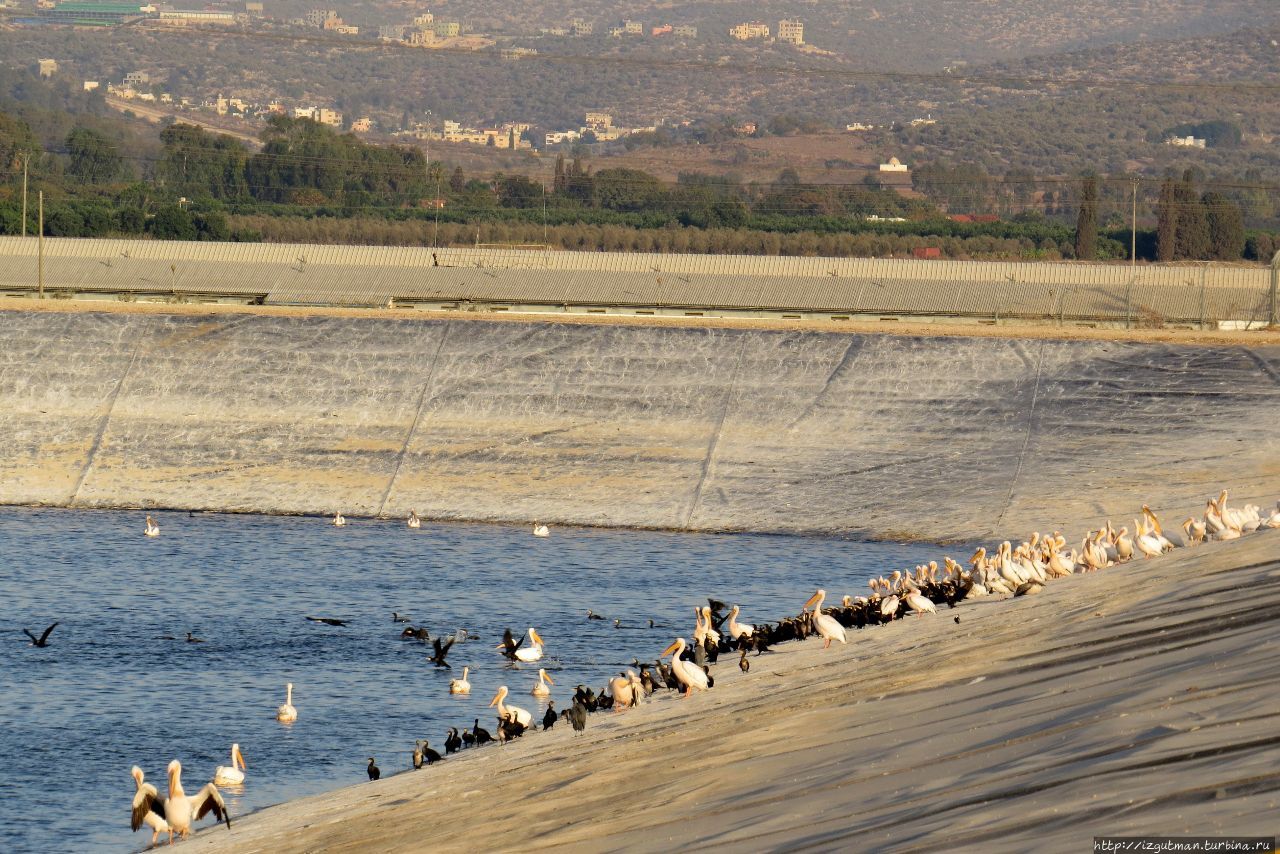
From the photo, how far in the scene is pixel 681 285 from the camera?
87.6 m

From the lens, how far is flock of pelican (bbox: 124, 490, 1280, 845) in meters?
29.9

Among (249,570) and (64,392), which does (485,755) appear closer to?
(249,570)

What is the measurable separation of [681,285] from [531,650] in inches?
1951

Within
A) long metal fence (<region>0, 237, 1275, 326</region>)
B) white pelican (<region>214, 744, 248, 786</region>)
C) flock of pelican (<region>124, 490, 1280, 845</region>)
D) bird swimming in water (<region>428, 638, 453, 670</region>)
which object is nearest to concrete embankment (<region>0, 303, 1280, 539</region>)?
flock of pelican (<region>124, 490, 1280, 845</region>)

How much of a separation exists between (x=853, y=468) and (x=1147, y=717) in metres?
39.8

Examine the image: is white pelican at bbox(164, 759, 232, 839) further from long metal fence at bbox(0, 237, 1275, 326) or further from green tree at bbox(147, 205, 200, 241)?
green tree at bbox(147, 205, 200, 241)

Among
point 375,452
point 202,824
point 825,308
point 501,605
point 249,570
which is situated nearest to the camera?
point 202,824

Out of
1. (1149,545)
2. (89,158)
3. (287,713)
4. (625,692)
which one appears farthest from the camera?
(89,158)

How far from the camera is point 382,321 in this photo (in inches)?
2800

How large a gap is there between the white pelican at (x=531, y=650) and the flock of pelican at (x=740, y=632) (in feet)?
0.06

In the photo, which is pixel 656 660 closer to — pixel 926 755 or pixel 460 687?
pixel 460 687

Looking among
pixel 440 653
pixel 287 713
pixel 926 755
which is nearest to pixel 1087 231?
pixel 440 653

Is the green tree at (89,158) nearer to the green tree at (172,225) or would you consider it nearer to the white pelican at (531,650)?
the green tree at (172,225)

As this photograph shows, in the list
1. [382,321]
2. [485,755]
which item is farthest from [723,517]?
[485,755]
